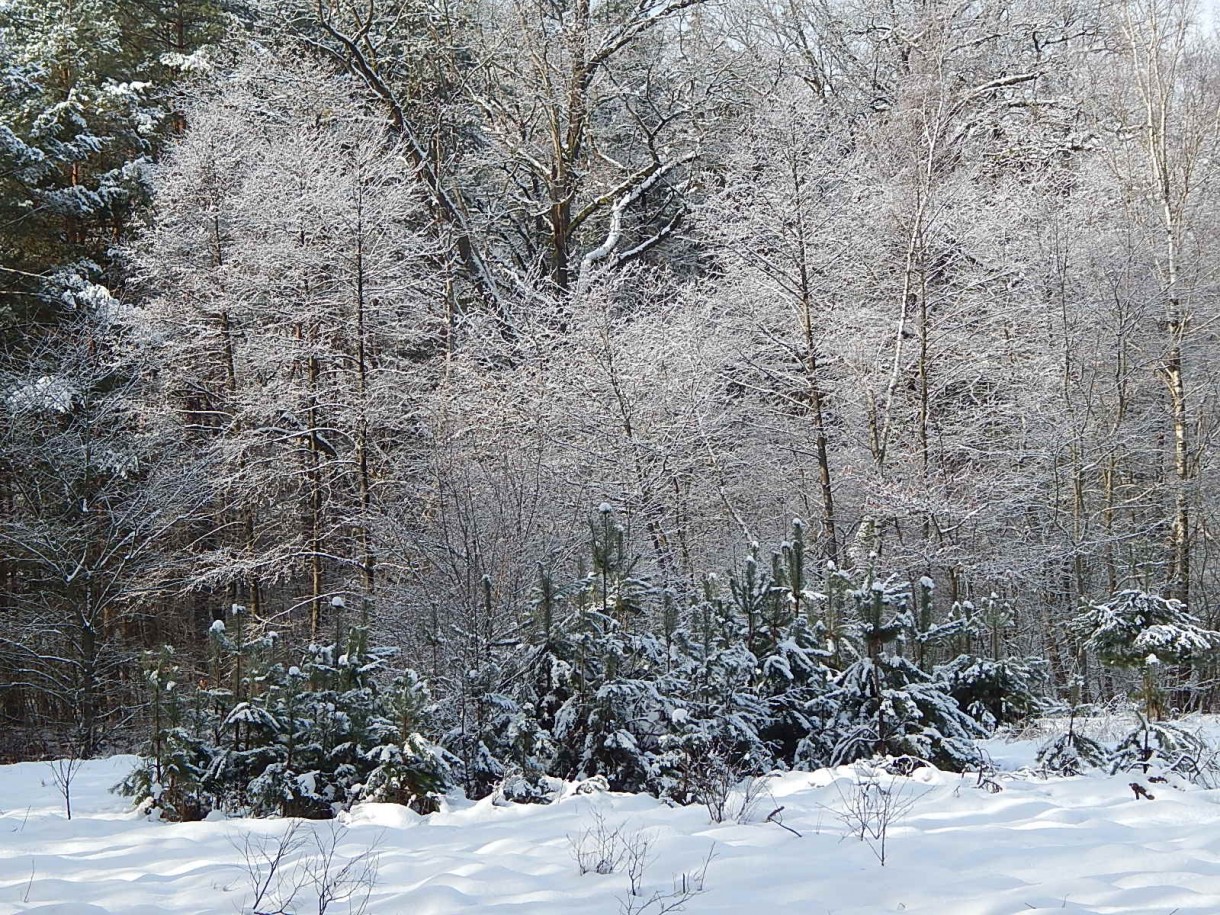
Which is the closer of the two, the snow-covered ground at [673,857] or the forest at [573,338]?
the snow-covered ground at [673,857]

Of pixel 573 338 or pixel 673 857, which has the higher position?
pixel 573 338

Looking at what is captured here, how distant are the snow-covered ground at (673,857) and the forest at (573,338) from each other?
3737 millimetres

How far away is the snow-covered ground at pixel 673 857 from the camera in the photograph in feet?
11.0

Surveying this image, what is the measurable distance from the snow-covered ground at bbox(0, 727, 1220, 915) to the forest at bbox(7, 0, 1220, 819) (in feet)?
12.3

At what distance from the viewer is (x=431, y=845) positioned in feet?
14.3

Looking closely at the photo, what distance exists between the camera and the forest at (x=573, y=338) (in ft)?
42.0

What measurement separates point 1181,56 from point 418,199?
12473 millimetres

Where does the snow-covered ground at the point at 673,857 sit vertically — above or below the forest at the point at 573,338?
below

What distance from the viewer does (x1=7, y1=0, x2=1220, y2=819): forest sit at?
42.0 feet

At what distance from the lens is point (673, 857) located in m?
3.93

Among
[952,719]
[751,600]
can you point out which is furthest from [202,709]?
[952,719]

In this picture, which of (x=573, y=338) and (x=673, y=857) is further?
(x=573, y=338)

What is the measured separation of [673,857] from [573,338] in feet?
35.7

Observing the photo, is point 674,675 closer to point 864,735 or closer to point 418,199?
point 864,735
